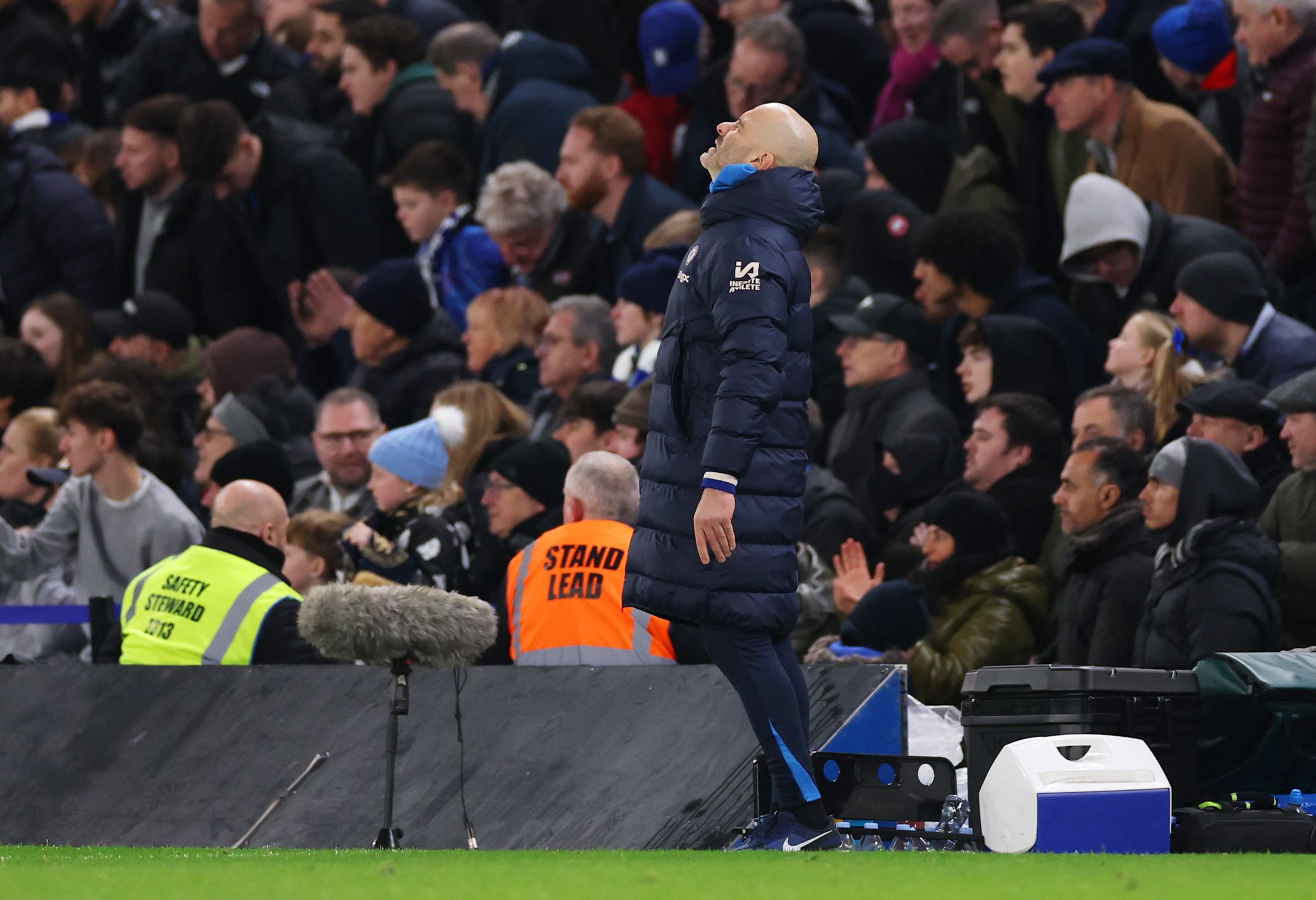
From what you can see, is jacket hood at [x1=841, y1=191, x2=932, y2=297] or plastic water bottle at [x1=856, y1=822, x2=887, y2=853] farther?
jacket hood at [x1=841, y1=191, x2=932, y2=297]

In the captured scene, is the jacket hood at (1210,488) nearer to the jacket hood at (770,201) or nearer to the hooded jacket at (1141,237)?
the hooded jacket at (1141,237)

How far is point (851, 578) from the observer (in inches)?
388

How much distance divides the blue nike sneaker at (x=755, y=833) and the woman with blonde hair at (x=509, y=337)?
18.8 ft

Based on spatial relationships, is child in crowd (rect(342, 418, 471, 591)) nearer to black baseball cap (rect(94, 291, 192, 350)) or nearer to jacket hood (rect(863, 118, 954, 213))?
jacket hood (rect(863, 118, 954, 213))

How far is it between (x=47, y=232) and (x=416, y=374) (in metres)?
3.95

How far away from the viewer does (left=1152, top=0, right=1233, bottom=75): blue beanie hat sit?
40.1 feet

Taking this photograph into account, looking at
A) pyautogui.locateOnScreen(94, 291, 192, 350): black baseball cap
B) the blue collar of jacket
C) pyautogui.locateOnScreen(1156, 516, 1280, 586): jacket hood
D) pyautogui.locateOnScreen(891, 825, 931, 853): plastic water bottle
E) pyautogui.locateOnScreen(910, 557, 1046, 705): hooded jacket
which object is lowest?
pyautogui.locateOnScreen(94, 291, 192, 350): black baseball cap

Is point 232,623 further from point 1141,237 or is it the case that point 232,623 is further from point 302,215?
point 302,215

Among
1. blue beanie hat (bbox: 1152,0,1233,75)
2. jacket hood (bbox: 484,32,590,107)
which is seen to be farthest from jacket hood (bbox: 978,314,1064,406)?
jacket hood (bbox: 484,32,590,107)

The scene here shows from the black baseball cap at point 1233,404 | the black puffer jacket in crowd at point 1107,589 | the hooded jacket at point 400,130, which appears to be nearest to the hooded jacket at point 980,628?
the black puffer jacket in crowd at point 1107,589

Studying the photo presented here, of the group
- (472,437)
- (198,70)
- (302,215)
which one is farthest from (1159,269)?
(198,70)

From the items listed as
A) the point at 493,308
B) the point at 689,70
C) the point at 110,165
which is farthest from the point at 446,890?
the point at 110,165

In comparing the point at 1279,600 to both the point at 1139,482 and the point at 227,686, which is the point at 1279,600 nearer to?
the point at 1139,482

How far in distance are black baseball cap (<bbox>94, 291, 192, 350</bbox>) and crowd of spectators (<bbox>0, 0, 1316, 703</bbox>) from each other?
4 cm
